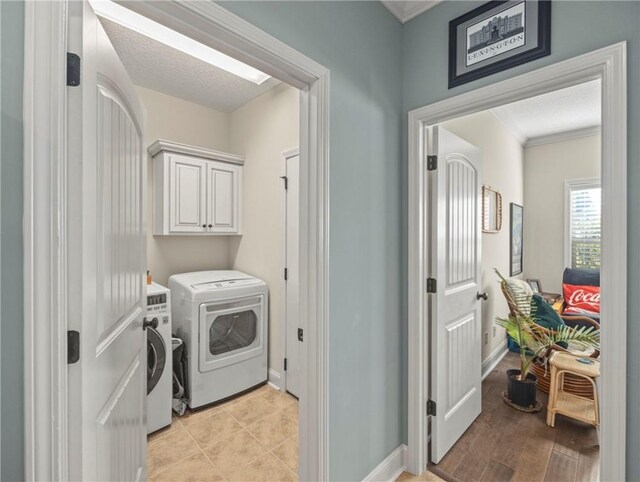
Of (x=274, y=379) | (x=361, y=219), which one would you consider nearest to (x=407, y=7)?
(x=361, y=219)

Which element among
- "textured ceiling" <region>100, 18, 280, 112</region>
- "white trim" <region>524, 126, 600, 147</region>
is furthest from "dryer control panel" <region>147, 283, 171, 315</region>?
"white trim" <region>524, 126, 600, 147</region>

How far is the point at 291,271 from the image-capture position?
2756 mm

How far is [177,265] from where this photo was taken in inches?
124

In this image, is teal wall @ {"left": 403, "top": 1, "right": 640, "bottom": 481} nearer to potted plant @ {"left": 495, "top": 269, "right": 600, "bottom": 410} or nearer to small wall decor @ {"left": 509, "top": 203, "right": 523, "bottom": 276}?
potted plant @ {"left": 495, "top": 269, "right": 600, "bottom": 410}

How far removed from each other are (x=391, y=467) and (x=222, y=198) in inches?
103

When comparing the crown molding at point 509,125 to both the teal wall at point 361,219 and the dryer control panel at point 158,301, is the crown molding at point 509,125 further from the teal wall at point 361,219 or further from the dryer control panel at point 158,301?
the dryer control panel at point 158,301

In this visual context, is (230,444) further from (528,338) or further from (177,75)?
(177,75)

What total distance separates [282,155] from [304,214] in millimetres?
1577

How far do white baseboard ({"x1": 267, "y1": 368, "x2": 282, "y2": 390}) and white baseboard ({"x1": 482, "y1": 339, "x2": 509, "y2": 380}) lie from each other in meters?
2.06

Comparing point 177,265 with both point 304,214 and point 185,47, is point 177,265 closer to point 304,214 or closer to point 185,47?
point 185,47

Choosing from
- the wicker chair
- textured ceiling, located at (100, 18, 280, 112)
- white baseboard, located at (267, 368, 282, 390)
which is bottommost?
white baseboard, located at (267, 368, 282, 390)

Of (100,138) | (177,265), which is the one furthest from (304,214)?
(177,265)

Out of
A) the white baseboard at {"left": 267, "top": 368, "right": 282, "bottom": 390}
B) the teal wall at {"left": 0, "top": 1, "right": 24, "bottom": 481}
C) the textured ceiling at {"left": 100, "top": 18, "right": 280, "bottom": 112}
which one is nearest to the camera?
the teal wall at {"left": 0, "top": 1, "right": 24, "bottom": 481}

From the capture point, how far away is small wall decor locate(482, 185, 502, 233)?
3.20 metres
